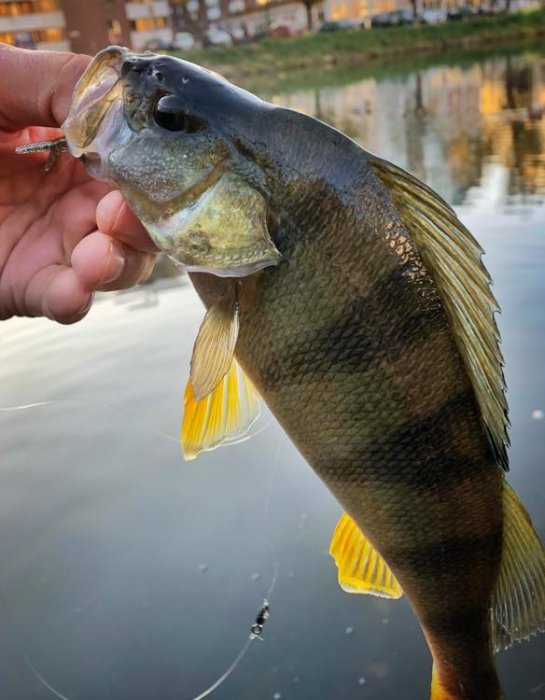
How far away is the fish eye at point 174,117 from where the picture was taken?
4.18 ft

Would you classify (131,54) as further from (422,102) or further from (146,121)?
(422,102)

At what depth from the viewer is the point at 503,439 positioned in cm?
124

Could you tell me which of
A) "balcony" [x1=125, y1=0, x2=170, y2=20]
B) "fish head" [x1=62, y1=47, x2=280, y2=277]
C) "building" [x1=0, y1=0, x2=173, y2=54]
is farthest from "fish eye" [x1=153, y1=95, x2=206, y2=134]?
"balcony" [x1=125, y1=0, x2=170, y2=20]

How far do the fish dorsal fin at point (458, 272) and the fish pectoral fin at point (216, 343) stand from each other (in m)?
0.33

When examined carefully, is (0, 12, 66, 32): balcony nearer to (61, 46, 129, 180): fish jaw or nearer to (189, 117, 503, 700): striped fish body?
(61, 46, 129, 180): fish jaw

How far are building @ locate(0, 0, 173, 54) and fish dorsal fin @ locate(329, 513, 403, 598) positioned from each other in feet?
140

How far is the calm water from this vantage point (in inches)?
93.7

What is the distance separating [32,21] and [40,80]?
1806 inches

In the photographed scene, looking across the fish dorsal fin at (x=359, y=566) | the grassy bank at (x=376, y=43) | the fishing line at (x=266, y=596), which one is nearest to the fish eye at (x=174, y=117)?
the fish dorsal fin at (x=359, y=566)

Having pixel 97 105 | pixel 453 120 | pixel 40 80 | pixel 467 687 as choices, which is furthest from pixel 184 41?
pixel 467 687

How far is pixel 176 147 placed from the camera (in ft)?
4.20

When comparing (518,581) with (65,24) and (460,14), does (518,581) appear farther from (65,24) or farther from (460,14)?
(65,24)

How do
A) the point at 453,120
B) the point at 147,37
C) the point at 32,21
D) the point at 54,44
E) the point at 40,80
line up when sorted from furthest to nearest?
1. the point at 147,37
2. the point at 54,44
3. the point at 32,21
4. the point at 453,120
5. the point at 40,80

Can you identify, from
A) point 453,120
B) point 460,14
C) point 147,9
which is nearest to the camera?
point 453,120
